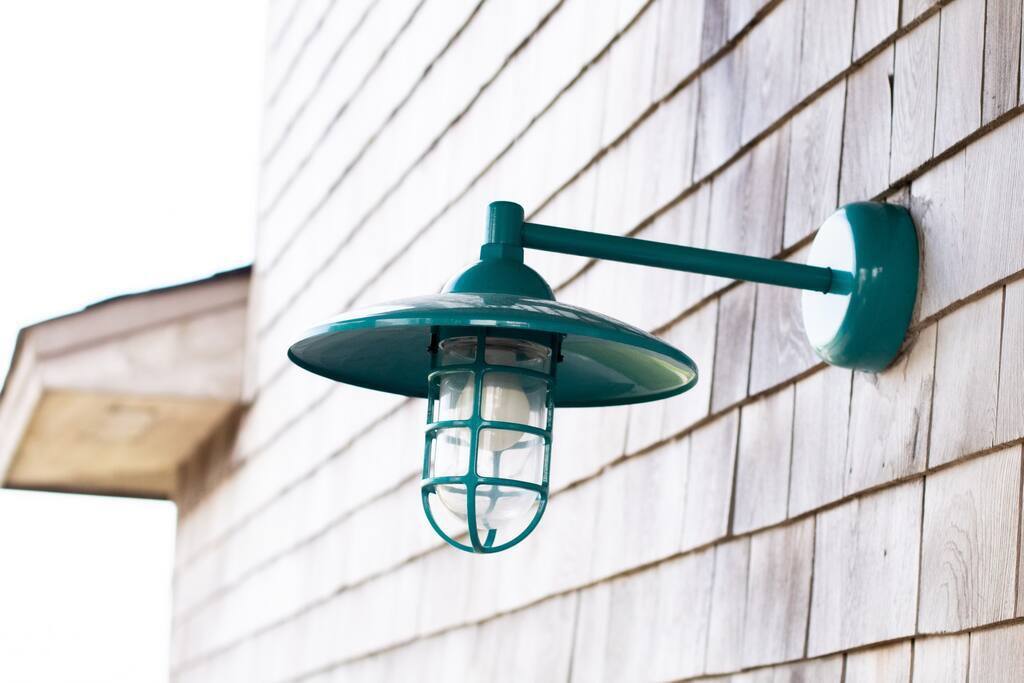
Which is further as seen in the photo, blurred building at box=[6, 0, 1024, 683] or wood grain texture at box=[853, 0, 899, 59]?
wood grain texture at box=[853, 0, 899, 59]

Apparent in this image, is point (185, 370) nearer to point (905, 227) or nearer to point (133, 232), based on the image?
point (905, 227)

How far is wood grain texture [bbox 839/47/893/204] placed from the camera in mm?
1623

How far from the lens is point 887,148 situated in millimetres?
1610

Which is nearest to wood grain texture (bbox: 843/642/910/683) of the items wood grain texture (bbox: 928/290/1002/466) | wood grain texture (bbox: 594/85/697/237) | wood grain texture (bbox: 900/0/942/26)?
wood grain texture (bbox: 928/290/1002/466)

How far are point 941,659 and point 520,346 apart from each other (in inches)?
21.5

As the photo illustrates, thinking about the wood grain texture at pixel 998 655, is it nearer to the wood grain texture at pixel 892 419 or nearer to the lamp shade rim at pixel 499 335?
the wood grain texture at pixel 892 419

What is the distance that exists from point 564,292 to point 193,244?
11.9 metres

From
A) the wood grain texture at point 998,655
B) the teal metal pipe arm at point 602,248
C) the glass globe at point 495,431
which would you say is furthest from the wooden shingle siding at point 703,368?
the glass globe at point 495,431

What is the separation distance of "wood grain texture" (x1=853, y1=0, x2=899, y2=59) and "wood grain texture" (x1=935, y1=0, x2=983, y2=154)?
4.5 inches

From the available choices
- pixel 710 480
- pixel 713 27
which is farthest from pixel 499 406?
pixel 713 27

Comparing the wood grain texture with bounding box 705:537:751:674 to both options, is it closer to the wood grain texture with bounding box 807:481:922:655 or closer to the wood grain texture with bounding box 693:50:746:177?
the wood grain texture with bounding box 807:481:922:655

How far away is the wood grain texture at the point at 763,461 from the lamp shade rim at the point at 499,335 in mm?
332

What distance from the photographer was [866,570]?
1554 millimetres

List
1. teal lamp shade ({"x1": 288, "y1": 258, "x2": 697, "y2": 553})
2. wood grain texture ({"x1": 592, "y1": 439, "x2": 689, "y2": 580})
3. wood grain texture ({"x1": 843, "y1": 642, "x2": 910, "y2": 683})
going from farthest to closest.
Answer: wood grain texture ({"x1": 592, "y1": 439, "x2": 689, "y2": 580}) → wood grain texture ({"x1": 843, "y1": 642, "x2": 910, "y2": 683}) → teal lamp shade ({"x1": 288, "y1": 258, "x2": 697, "y2": 553})
